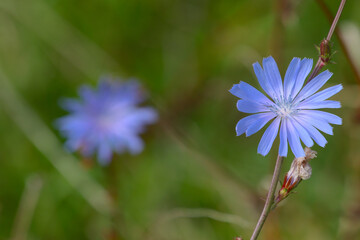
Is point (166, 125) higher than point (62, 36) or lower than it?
lower

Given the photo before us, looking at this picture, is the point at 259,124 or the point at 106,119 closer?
the point at 259,124

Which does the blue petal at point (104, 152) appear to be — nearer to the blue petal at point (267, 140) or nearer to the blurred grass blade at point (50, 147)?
the blurred grass blade at point (50, 147)

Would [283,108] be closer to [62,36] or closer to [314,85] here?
[314,85]

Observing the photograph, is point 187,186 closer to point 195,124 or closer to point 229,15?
point 195,124

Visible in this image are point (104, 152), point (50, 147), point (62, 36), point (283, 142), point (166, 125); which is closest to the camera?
point (283, 142)

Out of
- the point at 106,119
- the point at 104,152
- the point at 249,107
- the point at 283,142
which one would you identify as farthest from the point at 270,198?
the point at 106,119

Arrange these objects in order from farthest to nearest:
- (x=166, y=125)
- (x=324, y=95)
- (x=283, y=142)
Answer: (x=166, y=125), (x=324, y=95), (x=283, y=142)
